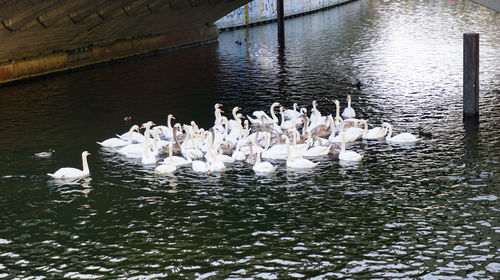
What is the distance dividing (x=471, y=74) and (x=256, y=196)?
12.4m

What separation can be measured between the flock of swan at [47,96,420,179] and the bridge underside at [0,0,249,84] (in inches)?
541

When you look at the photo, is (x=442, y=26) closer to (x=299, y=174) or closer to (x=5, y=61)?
(x=5, y=61)

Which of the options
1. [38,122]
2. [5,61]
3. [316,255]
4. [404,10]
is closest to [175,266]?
[316,255]

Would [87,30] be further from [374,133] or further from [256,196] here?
[256,196]

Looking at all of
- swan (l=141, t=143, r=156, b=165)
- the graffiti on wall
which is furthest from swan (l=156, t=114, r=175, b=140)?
the graffiti on wall

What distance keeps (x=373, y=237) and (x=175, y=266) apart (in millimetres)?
4697

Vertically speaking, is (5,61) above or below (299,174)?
above

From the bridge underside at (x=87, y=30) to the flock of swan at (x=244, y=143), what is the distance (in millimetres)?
13739

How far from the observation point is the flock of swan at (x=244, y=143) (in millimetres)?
23411

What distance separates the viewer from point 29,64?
4316cm

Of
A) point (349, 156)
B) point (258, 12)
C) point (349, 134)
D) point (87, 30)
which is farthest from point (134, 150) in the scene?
point (258, 12)

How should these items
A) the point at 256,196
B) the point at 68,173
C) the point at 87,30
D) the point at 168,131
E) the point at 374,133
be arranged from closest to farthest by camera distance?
the point at 256,196 < the point at 68,173 < the point at 374,133 < the point at 168,131 < the point at 87,30

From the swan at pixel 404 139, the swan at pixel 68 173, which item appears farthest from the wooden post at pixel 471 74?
the swan at pixel 68 173

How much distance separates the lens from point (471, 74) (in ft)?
93.9
